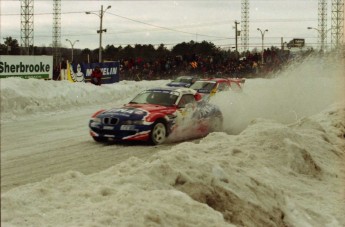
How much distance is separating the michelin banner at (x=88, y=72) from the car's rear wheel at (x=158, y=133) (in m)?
17.5

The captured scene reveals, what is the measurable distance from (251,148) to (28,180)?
3.61 m

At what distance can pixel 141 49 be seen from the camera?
212 feet

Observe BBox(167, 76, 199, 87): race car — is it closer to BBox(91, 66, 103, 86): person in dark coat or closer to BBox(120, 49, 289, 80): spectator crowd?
BBox(91, 66, 103, 86): person in dark coat

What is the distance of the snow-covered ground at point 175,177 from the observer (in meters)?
4.38

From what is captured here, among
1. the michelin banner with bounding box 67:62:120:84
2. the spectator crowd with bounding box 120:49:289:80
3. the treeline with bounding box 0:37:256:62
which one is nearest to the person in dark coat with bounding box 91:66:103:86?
the michelin banner with bounding box 67:62:120:84

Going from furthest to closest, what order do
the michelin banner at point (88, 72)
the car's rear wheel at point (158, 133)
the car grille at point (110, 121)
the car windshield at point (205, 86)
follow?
the michelin banner at point (88, 72), the car windshield at point (205, 86), the car's rear wheel at point (158, 133), the car grille at point (110, 121)

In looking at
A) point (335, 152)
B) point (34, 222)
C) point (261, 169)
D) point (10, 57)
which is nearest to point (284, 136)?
point (261, 169)

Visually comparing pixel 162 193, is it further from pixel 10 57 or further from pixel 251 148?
pixel 10 57

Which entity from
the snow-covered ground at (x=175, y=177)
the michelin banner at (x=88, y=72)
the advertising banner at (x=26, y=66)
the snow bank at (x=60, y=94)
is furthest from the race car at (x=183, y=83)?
the snow-covered ground at (x=175, y=177)

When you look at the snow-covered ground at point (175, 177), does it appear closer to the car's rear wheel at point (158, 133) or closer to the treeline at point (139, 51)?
the car's rear wheel at point (158, 133)

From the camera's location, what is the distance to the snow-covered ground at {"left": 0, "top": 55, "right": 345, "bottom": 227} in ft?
14.4

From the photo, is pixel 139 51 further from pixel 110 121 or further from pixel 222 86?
pixel 110 121

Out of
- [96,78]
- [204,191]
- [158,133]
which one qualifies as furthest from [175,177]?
[96,78]

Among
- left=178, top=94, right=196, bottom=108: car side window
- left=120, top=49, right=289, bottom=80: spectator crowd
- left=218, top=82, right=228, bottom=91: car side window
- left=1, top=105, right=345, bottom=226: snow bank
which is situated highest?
left=120, top=49, right=289, bottom=80: spectator crowd
